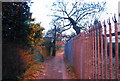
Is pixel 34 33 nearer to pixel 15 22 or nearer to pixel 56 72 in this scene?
pixel 15 22

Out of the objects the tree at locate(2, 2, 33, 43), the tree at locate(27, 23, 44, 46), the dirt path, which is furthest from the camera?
the tree at locate(27, 23, 44, 46)

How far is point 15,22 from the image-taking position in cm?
625

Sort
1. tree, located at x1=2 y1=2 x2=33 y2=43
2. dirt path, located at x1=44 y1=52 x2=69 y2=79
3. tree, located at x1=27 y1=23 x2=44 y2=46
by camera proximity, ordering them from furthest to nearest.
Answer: tree, located at x1=27 y1=23 x2=44 y2=46 < dirt path, located at x1=44 y1=52 x2=69 y2=79 < tree, located at x1=2 y1=2 x2=33 y2=43

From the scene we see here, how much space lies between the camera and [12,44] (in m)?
6.05

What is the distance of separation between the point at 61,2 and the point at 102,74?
13.1 meters

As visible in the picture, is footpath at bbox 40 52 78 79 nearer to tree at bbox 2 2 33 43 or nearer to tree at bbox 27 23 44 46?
tree at bbox 27 23 44 46

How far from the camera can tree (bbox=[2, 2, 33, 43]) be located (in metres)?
5.99

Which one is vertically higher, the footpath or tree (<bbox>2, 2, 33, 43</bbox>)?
tree (<bbox>2, 2, 33, 43</bbox>)

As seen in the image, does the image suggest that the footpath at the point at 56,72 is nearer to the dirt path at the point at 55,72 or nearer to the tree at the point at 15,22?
the dirt path at the point at 55,72

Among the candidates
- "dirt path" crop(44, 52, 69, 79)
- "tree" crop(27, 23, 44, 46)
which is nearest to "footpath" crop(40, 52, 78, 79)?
"dirt path" crop(44, 52, 69, 79)

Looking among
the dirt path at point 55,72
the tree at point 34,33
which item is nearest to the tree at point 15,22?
the tree at point 34,33

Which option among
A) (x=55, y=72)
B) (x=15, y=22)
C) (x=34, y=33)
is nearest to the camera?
(x=15, y=22)

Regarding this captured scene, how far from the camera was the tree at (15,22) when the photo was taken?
5.99 metres

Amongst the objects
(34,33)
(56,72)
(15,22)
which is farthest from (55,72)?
(15,22)
